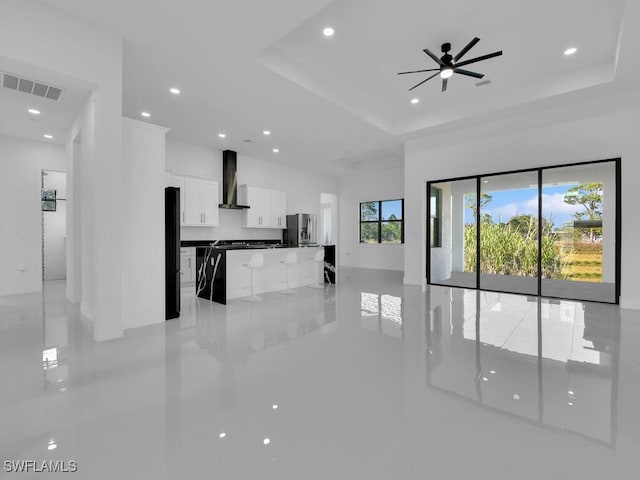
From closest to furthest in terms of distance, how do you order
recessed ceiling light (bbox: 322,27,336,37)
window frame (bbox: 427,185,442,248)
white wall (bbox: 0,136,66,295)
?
recessed ceiling light (bbox: 322,27,336,37), white wall (bbox: 0,136,66,295), window frame (bbox: 427,185,442,248)

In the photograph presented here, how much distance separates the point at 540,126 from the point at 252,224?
6816mm

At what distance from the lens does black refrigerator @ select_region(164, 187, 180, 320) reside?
4391 mm

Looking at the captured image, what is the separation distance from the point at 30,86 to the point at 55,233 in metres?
5.99

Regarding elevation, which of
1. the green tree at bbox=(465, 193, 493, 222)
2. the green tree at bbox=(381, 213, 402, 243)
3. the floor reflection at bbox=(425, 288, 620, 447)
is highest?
the green tree at bbox=(465, 193, 493, 222)

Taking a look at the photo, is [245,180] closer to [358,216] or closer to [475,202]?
[358,216]

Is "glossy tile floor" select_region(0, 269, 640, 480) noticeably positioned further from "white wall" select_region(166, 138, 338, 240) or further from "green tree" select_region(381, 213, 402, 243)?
"green tree" select_region(381, 213, 402, 243)

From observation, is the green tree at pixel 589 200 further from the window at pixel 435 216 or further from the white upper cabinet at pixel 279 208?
the white upper cabinet at pixel 279 208

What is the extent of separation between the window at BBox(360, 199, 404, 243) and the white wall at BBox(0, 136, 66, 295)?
883cm

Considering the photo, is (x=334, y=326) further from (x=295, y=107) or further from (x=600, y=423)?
(x=295, y=107)

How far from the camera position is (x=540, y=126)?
582cm

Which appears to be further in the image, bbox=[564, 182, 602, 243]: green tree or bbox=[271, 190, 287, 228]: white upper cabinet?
bbox=[271, 190, 287, 228]: white upper cabinet

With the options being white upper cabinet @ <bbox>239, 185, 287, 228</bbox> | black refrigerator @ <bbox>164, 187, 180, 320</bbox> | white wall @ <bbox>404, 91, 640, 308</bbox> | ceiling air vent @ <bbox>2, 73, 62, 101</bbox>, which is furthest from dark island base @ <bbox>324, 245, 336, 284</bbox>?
ceiling air vent @ <bbox>2, 73, 62, 101</bbox>

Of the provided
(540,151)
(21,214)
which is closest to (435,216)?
(540,151)

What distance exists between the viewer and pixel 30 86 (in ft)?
12.1
